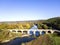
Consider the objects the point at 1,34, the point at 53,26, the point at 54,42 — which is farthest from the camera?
the point at 53,26

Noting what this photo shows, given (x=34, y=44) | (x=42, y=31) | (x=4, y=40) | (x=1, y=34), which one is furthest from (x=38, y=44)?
(x=42, y=31)

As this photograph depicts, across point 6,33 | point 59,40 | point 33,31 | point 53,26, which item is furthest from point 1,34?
point 53,26

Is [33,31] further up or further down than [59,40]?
further down

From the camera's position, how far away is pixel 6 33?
69.4 meters

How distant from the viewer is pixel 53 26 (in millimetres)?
106812

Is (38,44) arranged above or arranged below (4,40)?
→ above

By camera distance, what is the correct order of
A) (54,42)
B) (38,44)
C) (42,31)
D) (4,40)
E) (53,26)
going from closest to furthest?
(54,42)
(38,44)
(4,40)
(42,31)
(53,26)

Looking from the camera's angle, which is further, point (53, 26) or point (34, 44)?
point (53, 26)

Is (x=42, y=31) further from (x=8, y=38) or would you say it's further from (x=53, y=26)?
(x=8, y=38)

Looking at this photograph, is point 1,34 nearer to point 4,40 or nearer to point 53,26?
point 4,40

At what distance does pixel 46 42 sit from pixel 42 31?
62.7 m

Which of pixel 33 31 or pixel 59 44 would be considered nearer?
pixel 59 44

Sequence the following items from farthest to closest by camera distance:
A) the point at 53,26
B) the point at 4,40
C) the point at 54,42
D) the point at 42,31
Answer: the point at 53,26
the point at 42,31
the point at 4,40
the point at 54,42

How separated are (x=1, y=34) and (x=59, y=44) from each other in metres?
38.4
